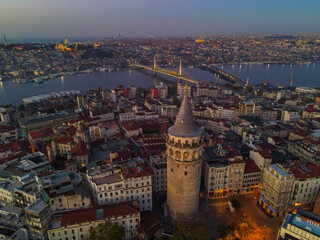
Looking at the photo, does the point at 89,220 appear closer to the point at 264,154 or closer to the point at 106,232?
the point at 106,232

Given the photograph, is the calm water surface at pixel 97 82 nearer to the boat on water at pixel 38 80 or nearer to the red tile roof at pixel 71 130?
the boat on water at pixel 38 80

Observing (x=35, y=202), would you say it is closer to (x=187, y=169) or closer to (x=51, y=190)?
(x=51, y=190)

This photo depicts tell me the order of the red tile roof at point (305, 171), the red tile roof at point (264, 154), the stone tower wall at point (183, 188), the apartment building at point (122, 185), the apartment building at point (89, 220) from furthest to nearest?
1. the red tile roof at point (264, 154)
2. the red tile roof at point (305, 171)
3. the apartment building at point (122, 185)
4. the stone tower wall at point (183, 188)
5. the apartment building at point (89, 220)

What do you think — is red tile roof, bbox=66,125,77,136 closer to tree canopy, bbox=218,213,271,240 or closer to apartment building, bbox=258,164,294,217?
tree canopy, bbox=218,213,271,240

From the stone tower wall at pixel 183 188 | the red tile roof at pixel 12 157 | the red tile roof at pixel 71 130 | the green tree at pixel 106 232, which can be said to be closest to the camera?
the green tree at pixel 106 232

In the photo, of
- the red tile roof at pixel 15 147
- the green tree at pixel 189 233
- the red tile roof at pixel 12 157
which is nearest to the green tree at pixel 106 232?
the green tree at pixel 189 233
